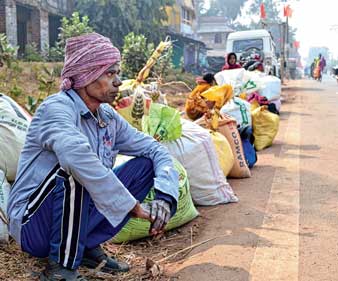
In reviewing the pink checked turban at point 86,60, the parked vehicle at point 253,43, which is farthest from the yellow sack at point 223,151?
the parked vehicle at point 253,43

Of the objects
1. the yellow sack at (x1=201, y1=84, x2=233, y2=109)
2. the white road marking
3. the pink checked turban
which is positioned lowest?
the white road marking

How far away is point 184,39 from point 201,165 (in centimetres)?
2588

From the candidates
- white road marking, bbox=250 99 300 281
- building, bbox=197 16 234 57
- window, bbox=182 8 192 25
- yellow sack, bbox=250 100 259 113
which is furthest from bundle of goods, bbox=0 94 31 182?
building, bbox=197 16 234 57

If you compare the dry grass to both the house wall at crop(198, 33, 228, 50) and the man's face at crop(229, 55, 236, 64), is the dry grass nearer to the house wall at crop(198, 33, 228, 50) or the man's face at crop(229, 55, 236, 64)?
the man's face at crop(229, 55, 236, 64)

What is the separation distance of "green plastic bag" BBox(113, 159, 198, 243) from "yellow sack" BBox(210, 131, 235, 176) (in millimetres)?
747

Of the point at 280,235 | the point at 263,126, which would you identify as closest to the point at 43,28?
the point at 263,126

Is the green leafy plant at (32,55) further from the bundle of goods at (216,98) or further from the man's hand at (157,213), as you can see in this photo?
the man's hand at (157,213)

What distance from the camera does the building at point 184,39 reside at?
28.0 meters

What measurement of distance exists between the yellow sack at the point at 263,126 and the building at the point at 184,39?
21.1 meters

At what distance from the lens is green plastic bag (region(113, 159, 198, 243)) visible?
2.83 m

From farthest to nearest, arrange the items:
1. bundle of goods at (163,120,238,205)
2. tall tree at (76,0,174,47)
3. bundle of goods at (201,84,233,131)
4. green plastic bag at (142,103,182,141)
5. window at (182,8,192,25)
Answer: window at (182,8,192,25) → tall tree at (76,0,174,47) → bundle of goods at (201,84,233,131) → bundle of goods at (163,120,238,205) → green plastic bag at (142,103,182,141)

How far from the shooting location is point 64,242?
2.06m

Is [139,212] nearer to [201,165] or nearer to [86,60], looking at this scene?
[86,60]

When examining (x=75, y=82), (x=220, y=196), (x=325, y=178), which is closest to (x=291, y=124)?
(x=325, y=178)
